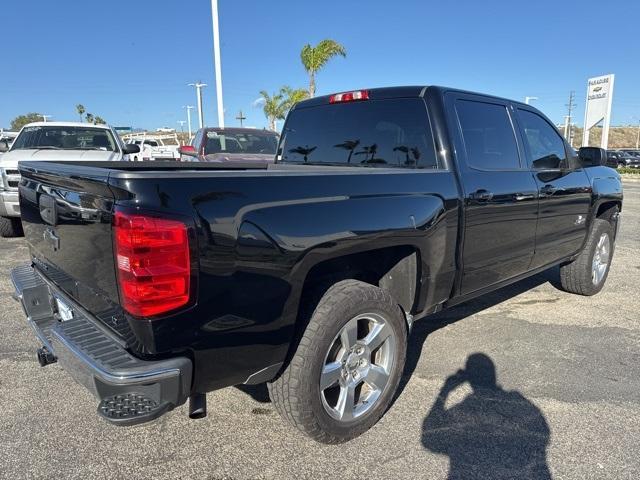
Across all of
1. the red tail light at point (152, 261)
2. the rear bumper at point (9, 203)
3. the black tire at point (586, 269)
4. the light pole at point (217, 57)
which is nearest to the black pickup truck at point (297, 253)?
the red tail light at point (152, 261)

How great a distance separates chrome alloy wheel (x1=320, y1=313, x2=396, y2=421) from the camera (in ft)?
8.27

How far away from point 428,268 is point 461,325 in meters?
1.66

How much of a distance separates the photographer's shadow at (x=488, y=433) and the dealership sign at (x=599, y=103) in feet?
99.6

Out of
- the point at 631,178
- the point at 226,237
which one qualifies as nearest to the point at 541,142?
the point at 226,237

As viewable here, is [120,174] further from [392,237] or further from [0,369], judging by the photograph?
[0,369]

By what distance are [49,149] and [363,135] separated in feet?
22.1

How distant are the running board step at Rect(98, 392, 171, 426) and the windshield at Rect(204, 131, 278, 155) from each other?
27.8 ft

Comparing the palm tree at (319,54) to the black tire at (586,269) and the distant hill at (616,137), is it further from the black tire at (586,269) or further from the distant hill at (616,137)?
the distant hill at (616,137)

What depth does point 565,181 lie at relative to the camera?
167 inches

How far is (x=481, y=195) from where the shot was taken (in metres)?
3.24

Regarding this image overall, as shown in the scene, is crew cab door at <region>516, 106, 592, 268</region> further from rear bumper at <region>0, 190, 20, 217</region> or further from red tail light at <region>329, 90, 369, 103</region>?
rear bumper at <region>0, 190, 20, 217</region>

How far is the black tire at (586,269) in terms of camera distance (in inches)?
196

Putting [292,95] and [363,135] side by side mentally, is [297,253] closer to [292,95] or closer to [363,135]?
[363,135]

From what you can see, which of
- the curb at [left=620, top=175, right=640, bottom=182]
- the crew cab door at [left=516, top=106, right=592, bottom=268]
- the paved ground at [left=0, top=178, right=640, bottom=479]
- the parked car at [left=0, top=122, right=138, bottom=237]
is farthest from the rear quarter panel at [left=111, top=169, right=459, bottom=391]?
the curb at [left=620, top=175, right=640, bottom=182]
